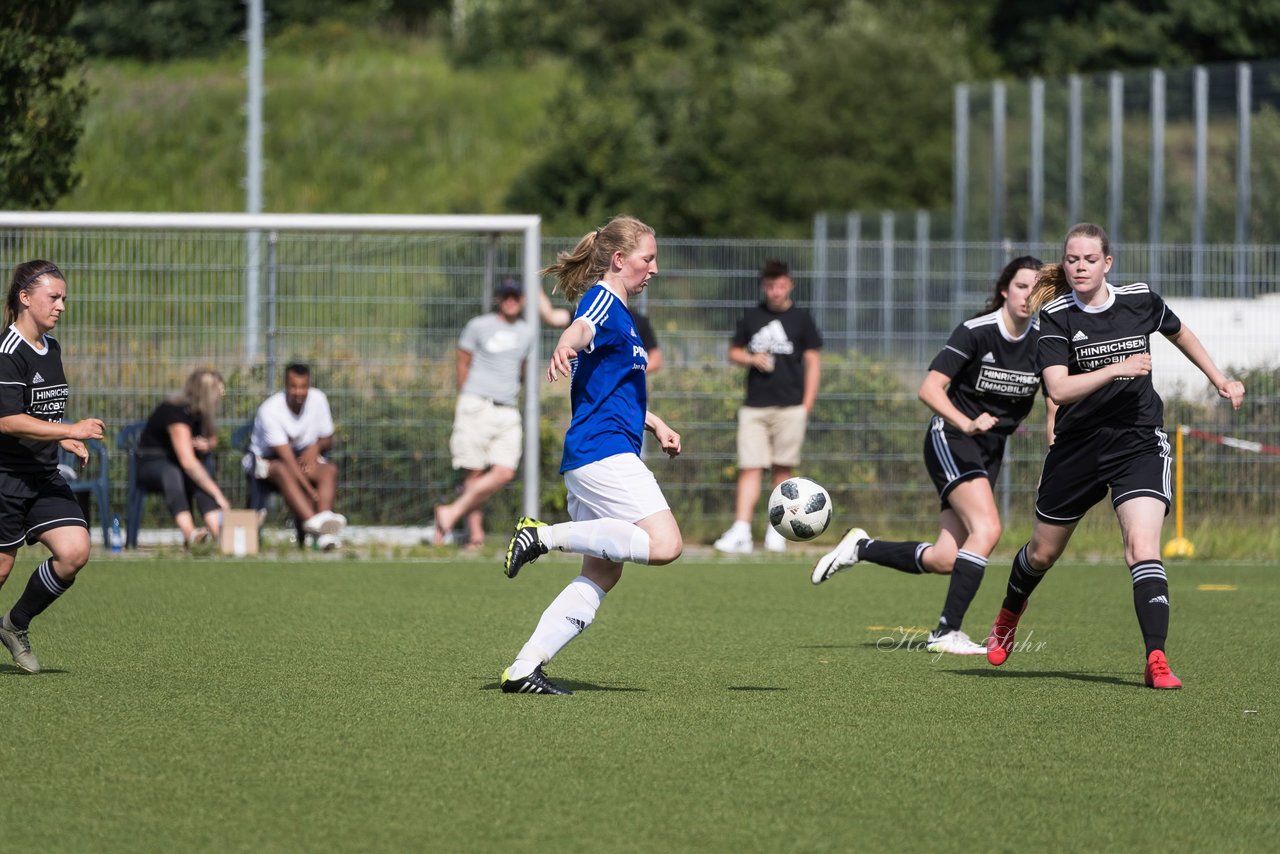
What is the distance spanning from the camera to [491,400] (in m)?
13.8

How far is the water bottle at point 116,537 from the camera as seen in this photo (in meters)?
13.7

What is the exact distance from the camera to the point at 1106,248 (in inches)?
285

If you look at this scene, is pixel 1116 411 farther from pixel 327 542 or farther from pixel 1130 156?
pixel 1130 156

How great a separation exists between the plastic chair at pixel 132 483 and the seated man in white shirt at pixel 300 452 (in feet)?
2.14

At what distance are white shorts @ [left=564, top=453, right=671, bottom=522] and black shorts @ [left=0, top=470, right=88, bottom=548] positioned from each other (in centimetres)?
230

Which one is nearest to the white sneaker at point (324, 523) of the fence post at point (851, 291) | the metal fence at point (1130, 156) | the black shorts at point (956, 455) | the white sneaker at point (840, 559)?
the fence post at point (851, 291)

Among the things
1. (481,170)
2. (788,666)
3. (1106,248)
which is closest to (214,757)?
(788,666)

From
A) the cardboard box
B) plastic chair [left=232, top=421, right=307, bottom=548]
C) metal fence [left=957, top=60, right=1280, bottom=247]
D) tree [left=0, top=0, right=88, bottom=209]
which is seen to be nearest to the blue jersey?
the cardboard box

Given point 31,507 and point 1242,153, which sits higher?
point 1242,153

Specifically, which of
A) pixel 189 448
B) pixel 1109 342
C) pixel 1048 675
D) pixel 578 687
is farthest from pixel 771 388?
pixel 578 687

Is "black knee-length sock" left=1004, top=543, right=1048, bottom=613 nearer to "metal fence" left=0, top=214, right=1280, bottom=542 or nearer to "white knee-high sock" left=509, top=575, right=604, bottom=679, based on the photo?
"white knee-high sock" left=509, top=575, right=604, bottom=679

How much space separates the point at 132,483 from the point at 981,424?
7934mm

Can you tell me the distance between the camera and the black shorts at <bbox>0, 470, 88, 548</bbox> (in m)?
7.38

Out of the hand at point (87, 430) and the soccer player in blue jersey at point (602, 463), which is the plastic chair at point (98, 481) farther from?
the soccer player in blue jersey at point (602, 463)
